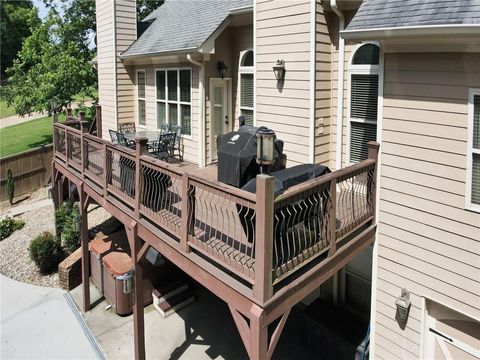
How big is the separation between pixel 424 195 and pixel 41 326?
339 inches

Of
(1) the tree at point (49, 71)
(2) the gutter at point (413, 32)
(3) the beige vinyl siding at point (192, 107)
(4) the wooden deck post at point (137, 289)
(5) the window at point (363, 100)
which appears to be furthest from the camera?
(1) the tree at point (49, 71)

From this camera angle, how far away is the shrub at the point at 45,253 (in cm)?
1170

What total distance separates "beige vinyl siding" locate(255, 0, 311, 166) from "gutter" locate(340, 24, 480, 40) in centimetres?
177

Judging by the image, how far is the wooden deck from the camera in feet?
14.4

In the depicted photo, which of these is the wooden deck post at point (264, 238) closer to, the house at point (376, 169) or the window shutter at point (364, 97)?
the house at point (376, 169)

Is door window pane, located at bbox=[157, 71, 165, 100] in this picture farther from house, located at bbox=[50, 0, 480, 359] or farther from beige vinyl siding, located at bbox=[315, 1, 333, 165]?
beige vinyl siding, located at bbox=[315, 1, 333, 165]

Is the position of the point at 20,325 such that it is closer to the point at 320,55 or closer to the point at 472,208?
the point at 320,55

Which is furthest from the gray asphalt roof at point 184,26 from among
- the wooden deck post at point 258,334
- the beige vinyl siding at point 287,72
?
the wooden deck post at point 258,334

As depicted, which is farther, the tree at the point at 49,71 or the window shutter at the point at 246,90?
the tree at the point at 49,71

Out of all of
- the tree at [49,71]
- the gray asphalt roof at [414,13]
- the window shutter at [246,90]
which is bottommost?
the window shutter at [246,90]

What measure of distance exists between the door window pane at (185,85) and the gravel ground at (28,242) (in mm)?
5263

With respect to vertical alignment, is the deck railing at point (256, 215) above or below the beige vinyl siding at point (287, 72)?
below

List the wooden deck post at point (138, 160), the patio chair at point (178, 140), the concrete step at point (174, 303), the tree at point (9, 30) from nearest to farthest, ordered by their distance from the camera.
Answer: the wooden deck post at point (138, 160) → the concrete step at point (174, 303) → the patio chair at point (178, 140) → the tree at point (9, 30)

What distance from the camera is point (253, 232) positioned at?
4.46m
